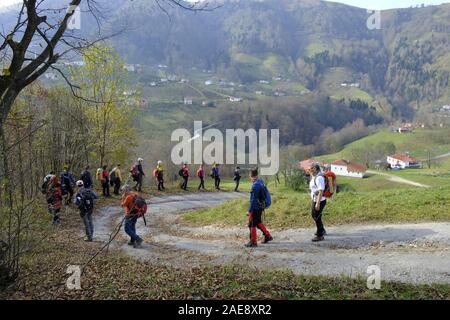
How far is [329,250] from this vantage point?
1117 cm

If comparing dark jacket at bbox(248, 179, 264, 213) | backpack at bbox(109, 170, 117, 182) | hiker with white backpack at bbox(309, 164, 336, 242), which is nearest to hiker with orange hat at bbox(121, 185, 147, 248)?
dark jacket at bbox(248, 179, 264, 213)

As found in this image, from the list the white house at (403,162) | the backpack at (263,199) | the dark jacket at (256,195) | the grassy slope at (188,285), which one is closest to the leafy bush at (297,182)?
the backpack at (263,199)

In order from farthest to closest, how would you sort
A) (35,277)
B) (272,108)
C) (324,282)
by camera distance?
(272,108) → (35,277) → (324,282)

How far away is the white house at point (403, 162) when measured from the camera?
4250 inches

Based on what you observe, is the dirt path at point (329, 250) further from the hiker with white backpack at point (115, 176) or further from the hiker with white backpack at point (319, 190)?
the hiker with white backpack at point (115, 176)

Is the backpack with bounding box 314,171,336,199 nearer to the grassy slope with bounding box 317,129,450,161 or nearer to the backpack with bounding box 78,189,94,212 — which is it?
the backpack with bounding box 78,189,94,212

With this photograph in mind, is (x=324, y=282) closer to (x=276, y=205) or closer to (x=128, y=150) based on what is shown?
(x=276, y=205)

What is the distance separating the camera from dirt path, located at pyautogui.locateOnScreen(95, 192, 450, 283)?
9.14m

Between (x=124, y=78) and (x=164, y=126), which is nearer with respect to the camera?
(x=124, y=78)

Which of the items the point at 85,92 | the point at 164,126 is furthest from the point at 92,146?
the point at 164,126

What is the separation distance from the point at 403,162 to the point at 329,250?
4183 inches

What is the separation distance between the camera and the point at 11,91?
865cm

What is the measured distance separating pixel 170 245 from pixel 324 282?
6.93m
